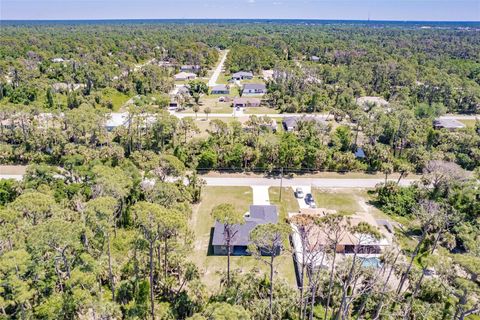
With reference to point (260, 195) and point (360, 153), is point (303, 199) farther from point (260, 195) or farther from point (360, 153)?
point (360, 153)

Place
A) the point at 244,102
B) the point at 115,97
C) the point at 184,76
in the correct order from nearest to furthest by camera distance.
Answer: the point at 244,102 → the point at 115,97 → the point at 184,76

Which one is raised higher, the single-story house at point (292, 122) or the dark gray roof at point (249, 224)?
→ the single-story house at point (292, 122)

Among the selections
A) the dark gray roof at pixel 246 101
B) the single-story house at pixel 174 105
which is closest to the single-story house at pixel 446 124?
the dark gray roof at pixel 246 101

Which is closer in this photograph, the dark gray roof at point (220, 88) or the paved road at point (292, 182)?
the paved road at point (292, 182)

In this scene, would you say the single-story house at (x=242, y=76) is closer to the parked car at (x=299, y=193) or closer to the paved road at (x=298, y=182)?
the paved road at (x=298, y=182)

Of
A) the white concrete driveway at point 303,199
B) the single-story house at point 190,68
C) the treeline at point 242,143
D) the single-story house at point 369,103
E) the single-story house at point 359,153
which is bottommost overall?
the white concrete driveway at point 303,199

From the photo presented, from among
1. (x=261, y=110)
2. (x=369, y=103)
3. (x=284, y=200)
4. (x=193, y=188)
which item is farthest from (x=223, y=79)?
(x=284, y=200)
